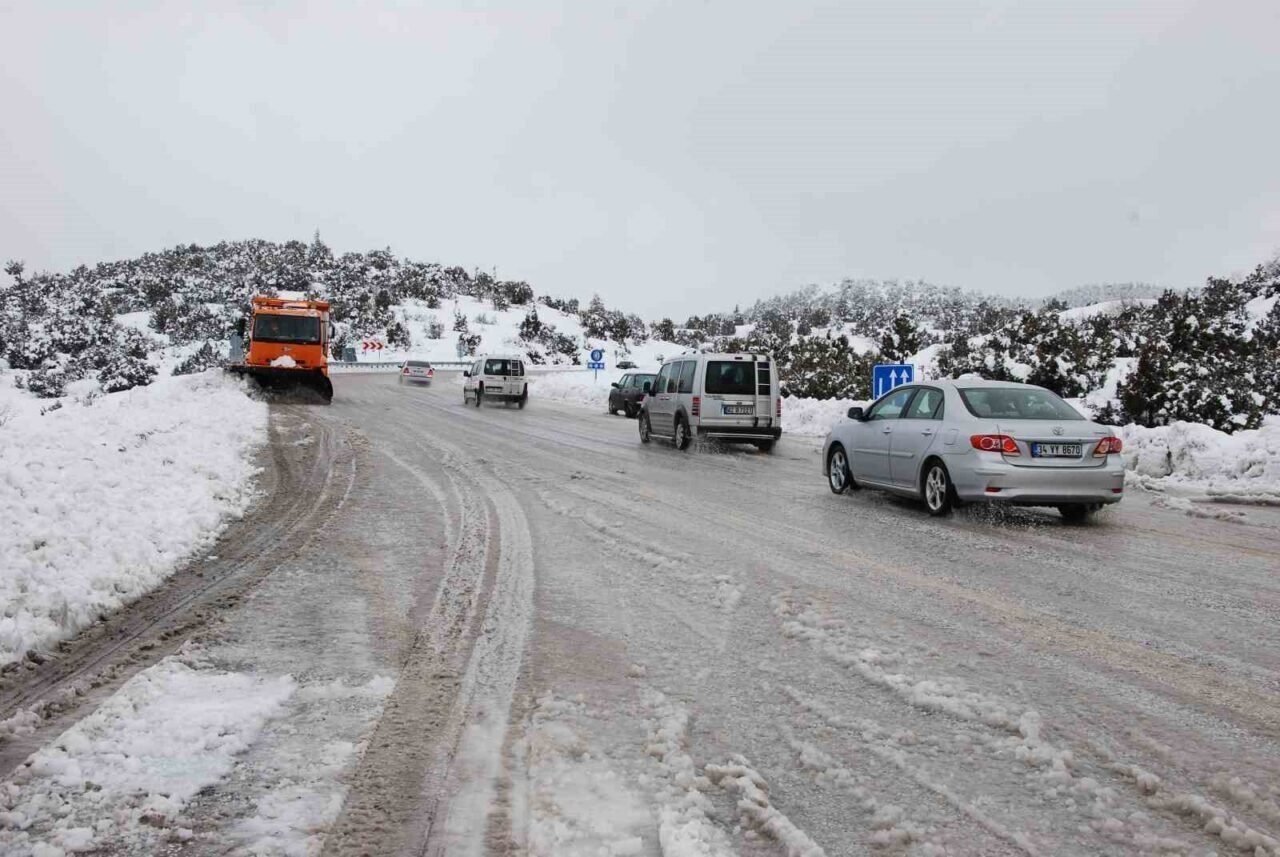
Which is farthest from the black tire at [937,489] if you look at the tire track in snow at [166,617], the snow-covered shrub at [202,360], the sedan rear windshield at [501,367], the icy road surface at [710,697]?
the snow-covered shrub at [202,360]

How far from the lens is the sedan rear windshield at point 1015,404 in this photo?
30.4 ft

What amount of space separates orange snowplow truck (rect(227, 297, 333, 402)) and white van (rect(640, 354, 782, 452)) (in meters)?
14.4

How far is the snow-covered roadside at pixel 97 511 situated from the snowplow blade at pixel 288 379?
44.8 feet

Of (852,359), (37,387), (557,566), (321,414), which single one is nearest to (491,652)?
(557,566)

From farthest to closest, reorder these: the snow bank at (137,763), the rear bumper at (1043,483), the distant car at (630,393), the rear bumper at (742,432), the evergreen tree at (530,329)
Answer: the evergreen tree at (530,329) < the distant car at (630,393) < the rear bumper at (742,432) < the rear bumper at (1043,483) < the snow bank at (137,763)

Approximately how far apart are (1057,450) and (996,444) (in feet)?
2.02

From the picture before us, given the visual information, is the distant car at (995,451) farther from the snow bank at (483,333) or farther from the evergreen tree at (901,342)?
the snow bank at (483,333)

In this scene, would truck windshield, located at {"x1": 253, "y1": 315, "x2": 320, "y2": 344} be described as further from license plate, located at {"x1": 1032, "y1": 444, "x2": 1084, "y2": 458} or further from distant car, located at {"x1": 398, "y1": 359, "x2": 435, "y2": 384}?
distant car, located at {"x1": 398, "y1": 359, "x2": 435, "y2": 384}

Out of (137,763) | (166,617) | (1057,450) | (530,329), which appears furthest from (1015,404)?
(530,329)

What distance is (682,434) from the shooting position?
1767cm

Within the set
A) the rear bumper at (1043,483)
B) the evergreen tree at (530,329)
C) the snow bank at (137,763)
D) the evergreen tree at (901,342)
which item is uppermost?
the evergreen tree at (530,329)

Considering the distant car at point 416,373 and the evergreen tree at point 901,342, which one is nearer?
the evergreen tree at point 901,342

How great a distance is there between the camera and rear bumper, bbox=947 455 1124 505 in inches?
344

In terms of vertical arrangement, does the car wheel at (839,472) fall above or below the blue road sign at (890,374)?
below
